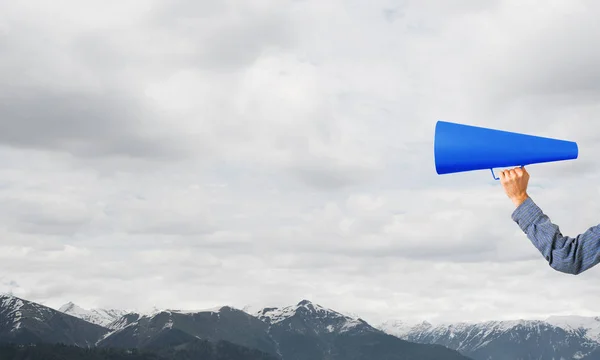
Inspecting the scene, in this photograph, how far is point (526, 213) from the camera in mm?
6215

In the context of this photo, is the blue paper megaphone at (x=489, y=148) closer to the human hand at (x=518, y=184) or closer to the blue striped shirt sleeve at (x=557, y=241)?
the human hand at (x=518, y=184)

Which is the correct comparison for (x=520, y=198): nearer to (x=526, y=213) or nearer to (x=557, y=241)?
(x=526, y=213)

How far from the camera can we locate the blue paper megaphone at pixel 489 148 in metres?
6.13

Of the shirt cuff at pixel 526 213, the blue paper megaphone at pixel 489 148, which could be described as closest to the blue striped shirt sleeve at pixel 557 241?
the shirt cuff at pixel 526 213

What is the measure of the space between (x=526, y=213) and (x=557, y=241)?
336mm

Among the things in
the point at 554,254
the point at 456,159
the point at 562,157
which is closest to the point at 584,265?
the point at 554,254

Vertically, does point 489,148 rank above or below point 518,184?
above

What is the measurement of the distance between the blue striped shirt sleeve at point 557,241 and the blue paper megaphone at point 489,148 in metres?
0.38

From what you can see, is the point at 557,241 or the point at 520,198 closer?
the point at 557,241

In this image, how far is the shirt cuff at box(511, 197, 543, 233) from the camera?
20.3 ft

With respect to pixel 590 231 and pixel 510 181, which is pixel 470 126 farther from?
pixel 590 231

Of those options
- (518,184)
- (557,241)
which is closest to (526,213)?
(518,184)

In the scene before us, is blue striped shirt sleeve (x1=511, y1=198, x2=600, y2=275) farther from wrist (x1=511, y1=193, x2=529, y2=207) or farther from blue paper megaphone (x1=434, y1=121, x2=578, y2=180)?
blue paper megaphone (x1=434, y1=121, x2=578, y2=180)

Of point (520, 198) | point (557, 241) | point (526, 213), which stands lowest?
point (557, 241)
